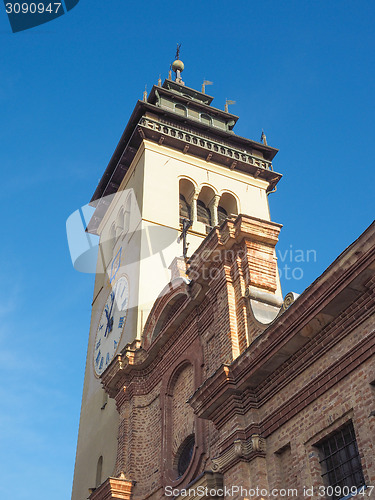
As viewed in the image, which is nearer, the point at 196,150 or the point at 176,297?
the point at 176,297

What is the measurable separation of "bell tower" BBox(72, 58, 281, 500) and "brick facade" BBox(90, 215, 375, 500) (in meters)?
2.20

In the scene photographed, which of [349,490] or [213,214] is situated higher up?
[213,214]

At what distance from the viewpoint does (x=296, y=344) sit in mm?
11055

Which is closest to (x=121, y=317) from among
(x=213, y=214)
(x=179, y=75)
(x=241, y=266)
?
(x=213, y=214)

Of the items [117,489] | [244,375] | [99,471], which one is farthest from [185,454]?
[99,471]

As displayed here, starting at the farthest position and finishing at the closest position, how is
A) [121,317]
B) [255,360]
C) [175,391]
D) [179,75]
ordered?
[179,75] < [121,317] < [175,391] < [255,360]

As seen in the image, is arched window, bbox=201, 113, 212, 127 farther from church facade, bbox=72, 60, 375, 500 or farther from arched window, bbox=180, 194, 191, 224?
arched window, bbox=180, 194, 191, 224

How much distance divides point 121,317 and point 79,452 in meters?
5.35

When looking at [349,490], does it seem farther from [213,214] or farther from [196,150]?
[196,150]

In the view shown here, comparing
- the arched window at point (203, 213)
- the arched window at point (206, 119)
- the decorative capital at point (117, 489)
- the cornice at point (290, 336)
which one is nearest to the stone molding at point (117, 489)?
the decorative capital at point (117, 489)

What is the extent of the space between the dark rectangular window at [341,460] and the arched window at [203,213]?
704 inches

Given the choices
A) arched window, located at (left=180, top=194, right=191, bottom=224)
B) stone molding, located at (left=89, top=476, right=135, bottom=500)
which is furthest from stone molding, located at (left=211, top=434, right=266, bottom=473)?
arched window, located at (left=180, top=194, right=191, bottom=224)

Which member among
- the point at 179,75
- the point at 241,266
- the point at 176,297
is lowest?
the point at 241,266

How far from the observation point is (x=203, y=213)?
28.4m
